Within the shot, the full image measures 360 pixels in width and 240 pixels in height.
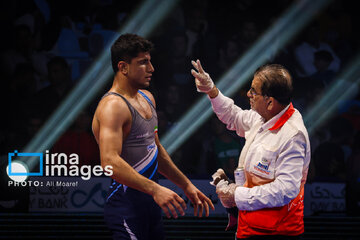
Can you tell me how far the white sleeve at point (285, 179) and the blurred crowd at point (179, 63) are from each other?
2.23 m

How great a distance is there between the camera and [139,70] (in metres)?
2.79

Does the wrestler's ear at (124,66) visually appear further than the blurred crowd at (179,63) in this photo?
No

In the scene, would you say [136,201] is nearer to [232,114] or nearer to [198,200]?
[198,200]

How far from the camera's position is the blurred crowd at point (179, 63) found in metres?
5.09

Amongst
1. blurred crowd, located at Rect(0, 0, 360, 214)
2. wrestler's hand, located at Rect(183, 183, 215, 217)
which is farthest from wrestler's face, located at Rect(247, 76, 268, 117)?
blurred crowd, located at Rect(0, 0, 360, 214)

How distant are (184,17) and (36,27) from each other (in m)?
1.96

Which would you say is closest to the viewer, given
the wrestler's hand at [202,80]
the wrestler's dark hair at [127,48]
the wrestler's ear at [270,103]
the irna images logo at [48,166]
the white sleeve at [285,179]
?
the white sleeve at [285,179]

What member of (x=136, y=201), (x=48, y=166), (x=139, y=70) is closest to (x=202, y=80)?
(x=139, y=70)

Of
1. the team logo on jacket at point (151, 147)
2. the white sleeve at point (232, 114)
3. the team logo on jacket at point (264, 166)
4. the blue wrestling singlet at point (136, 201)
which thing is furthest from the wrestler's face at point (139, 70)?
the team logo on jacket at point (264, 166)

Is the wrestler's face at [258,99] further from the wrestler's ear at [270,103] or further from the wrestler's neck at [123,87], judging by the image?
the wrestler's neck at [123,87]

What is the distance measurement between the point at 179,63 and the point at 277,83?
3204 millimetres

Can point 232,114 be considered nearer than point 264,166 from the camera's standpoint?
No

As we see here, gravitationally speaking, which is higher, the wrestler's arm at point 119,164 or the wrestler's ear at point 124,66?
the wrestler's ear at point 124,66

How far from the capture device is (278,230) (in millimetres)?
2539
